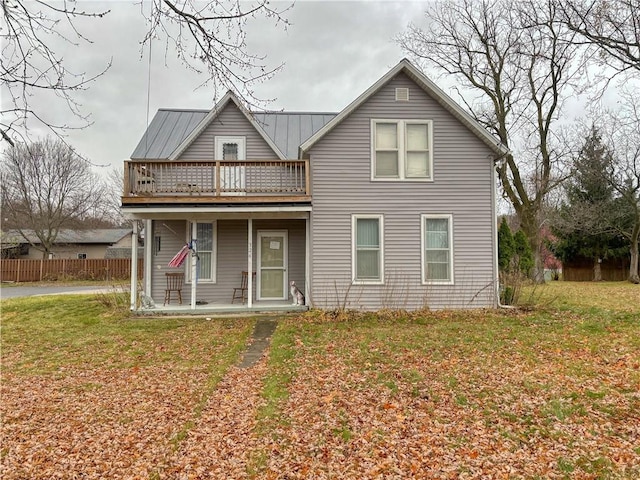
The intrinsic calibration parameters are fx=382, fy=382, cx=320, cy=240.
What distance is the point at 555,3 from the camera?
1137 cm

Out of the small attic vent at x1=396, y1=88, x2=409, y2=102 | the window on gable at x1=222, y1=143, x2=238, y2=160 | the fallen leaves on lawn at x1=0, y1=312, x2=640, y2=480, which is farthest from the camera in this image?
the window on gable at x1=222, y1=143, x2=238, y2=160

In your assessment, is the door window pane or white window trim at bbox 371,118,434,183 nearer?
white window trim at bbox 371,118,434,183

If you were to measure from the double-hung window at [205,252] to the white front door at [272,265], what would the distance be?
1.46 meters

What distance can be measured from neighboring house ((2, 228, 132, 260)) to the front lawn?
3160 cm

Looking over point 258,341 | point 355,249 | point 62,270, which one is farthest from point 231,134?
point 62,270

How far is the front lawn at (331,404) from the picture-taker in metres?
3.50

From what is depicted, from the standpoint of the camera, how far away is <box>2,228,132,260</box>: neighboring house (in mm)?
33219

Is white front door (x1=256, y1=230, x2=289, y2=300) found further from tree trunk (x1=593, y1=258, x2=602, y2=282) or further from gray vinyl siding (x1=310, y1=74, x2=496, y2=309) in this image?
tree trunk (x1=593, y1=258, x2=602, y2=282)

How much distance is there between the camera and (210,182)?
446 inches

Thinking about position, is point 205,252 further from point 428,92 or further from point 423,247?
point 428,92

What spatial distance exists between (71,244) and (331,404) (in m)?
40.3

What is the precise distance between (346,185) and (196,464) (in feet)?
27.9

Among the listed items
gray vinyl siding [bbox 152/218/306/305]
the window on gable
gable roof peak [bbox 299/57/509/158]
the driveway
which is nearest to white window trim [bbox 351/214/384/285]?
gray vinyl siding [bbox 152/218/306/305]

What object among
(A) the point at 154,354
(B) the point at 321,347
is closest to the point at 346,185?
(B) the point at 321,347
